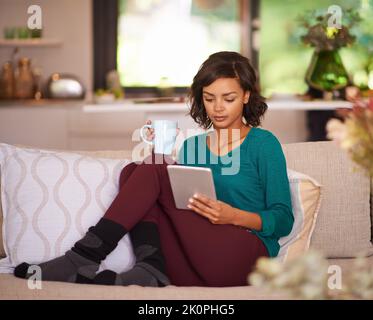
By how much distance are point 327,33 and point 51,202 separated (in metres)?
2.90

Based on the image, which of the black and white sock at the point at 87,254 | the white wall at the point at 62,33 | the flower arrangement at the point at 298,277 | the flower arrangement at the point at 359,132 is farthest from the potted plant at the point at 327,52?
the flower arrangement at the point at 298,277

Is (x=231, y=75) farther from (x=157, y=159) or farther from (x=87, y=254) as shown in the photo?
(x=87, y=254)

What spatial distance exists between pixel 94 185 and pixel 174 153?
0.32 m

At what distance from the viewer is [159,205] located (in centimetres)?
215

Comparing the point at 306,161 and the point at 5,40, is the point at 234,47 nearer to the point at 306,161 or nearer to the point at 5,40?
the point at 5,40

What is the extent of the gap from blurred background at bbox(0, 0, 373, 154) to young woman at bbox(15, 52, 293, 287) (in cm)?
243

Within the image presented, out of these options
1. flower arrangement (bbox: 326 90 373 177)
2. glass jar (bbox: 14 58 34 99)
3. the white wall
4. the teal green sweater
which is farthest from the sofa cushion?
the white wall

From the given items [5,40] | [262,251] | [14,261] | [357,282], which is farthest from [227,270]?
[5,40]

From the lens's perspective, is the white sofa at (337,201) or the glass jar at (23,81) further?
the glass jar at (23,81)

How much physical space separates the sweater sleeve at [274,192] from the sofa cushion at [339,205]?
0.55 feet

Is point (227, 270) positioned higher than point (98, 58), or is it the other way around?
point (98, 58)

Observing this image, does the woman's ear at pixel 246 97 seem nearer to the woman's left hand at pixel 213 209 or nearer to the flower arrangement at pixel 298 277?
the woman's left hand at pixel 213 209

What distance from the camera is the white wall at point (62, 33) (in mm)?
5078

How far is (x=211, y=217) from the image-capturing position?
6.66 ft
